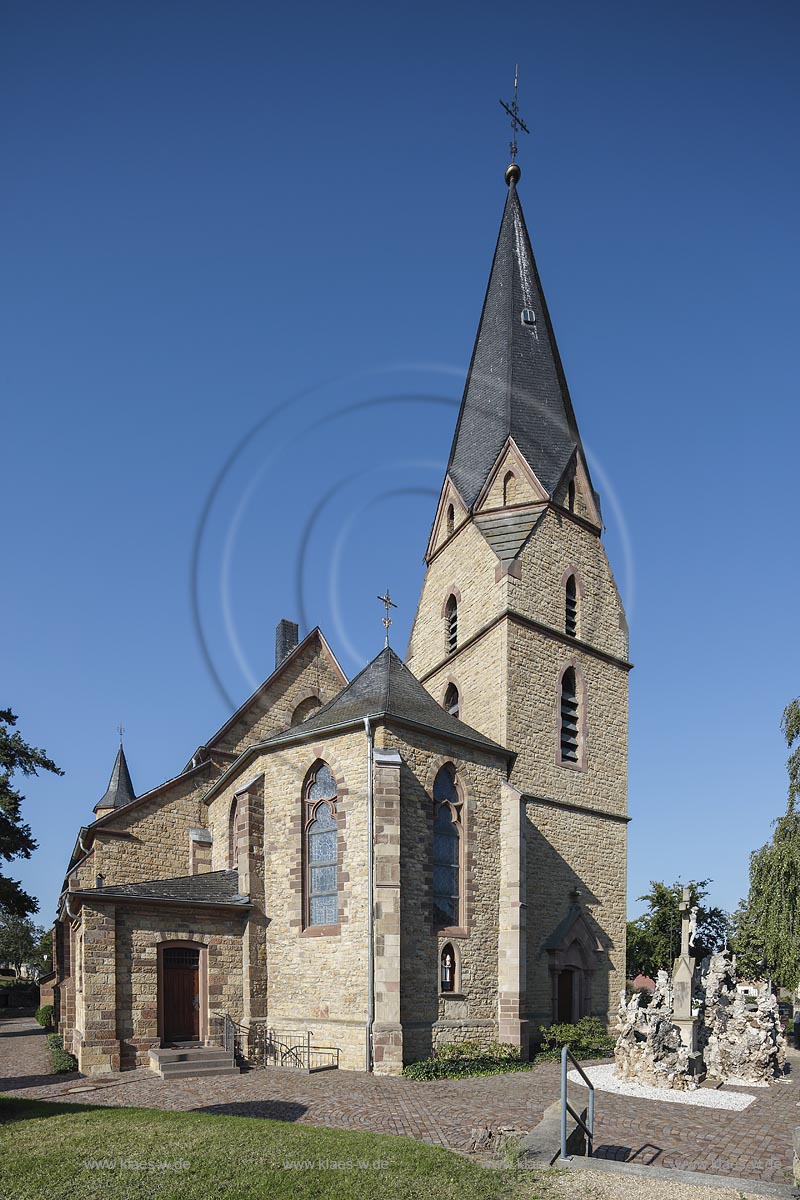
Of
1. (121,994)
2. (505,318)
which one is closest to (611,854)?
(121,994)

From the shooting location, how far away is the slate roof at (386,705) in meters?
20.6

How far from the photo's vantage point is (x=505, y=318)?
31188 mm

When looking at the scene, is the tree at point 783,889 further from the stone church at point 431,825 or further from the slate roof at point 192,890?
the slate roof at point 192,890

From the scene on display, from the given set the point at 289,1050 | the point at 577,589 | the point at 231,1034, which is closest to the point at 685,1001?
the point at 289,1050

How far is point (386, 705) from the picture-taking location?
66.7 feet

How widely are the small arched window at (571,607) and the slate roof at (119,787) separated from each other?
24452 millimetres

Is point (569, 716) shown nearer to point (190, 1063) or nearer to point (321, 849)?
point (321, 849)

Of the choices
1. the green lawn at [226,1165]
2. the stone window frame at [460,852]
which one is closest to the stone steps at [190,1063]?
the stone window frame at [460,852]

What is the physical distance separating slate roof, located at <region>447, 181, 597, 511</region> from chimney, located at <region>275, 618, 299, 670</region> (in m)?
8.92

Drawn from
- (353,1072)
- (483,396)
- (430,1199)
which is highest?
(483,396)

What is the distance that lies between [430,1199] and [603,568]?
2229cm

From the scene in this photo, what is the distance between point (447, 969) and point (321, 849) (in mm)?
3932

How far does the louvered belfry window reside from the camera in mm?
26062

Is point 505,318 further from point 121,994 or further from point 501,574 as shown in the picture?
point 121,994
